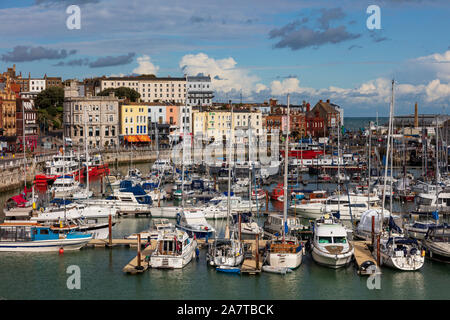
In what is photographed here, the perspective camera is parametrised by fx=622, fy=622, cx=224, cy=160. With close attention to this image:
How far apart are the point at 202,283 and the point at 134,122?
239 feet

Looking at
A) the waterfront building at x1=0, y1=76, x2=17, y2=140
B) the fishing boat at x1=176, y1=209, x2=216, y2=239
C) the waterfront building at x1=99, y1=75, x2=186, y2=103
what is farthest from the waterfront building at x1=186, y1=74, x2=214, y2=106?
the fishing boat at x1=176, y1=209, x2=216, y2=239

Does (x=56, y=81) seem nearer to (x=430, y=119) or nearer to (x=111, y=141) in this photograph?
(x=111, y=141)

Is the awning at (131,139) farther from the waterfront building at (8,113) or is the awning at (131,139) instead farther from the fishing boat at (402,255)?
the fishing boat at (402,255)

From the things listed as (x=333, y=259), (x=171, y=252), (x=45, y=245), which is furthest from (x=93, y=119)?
(x=333, y=259)

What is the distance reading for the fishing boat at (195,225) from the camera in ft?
112

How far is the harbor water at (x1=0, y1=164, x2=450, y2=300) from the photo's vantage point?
83.5 feet

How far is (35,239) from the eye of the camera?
30953mm

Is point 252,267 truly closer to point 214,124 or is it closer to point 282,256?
point 282,256

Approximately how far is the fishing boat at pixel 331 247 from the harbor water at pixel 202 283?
389mm

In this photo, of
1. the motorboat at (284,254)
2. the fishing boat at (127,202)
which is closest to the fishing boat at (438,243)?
the motorboat at (284,254)

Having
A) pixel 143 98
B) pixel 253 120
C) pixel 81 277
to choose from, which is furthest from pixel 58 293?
pixel 143 98

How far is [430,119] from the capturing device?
175 meters

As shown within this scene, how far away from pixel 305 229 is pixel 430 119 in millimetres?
149801

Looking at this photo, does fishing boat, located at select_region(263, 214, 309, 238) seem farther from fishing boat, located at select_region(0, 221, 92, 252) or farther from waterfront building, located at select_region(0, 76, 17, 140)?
waterfront building, located at select_region(0, 76, 17, 140)
